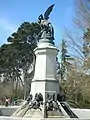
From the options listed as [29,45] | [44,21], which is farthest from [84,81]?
[29,45]

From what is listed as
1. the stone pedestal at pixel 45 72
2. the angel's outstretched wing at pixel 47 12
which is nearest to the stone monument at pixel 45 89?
the stone pedestal at pixel 45 72

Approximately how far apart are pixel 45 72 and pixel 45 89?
859 millimetres

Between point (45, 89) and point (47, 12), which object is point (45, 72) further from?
point (47, 12)

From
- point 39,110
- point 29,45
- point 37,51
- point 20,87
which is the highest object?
point 29,45

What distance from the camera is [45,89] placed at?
1620cm

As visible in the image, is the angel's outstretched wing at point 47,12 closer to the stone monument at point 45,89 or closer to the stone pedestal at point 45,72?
the stone monument at point 45,89

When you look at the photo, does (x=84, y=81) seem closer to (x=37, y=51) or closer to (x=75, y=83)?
(x=75, y=83)

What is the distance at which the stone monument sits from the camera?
15.2 m

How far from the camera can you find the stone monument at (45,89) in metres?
15.2

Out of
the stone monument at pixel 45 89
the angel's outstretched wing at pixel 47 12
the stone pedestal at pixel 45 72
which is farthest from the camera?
the angel's outstretched wing at pixel 47 12

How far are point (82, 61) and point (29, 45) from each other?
28575 millimetres

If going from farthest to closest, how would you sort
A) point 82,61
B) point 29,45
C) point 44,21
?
point 29,45 < point 82,61 < point 44,21

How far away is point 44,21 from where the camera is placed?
57.5ft

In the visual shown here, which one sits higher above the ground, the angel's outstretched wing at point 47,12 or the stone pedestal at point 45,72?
the angel's outstretched wing at point 47,12
